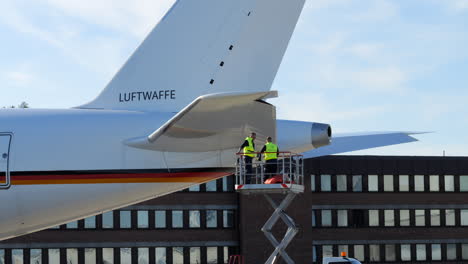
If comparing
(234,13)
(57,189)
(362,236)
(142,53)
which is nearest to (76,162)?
(57,189)

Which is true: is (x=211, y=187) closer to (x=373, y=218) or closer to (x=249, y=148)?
(x=373, y=218)

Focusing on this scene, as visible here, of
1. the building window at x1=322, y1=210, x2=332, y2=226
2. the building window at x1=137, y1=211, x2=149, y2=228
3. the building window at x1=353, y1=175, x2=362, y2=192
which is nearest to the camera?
the building window at x1=137, y1=211, x2=149, y2=228

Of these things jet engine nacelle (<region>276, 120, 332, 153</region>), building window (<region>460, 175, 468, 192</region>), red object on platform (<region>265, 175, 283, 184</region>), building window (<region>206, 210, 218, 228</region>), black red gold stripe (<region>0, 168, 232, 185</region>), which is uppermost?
jet engine nacelle (<region>276, 120, 332, 153</region>)

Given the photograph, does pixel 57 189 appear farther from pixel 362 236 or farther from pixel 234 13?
pixel 362 236

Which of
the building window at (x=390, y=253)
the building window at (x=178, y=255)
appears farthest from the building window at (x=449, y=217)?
the building window at (x=178, y=255)

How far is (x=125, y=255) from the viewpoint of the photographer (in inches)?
3290

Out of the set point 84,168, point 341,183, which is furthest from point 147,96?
point 341,183

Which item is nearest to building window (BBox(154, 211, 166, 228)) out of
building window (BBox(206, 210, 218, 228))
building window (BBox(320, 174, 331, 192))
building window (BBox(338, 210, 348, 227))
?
building window (BBox(206, 210, 218, 228))

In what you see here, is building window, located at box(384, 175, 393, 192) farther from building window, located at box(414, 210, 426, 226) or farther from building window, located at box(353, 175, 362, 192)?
building window, located at box(414, 210, 426, 226)

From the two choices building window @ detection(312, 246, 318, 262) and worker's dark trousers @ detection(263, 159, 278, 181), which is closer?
worker's dark trousers @ detection(263, 159, 278, 181)

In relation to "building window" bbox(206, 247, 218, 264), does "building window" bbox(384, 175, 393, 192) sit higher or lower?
higher

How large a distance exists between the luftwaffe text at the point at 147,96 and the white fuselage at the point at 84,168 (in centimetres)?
173

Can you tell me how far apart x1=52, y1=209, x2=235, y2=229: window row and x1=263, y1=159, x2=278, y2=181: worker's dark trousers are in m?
58.0

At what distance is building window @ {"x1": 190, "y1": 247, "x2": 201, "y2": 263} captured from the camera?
85.2 meters
